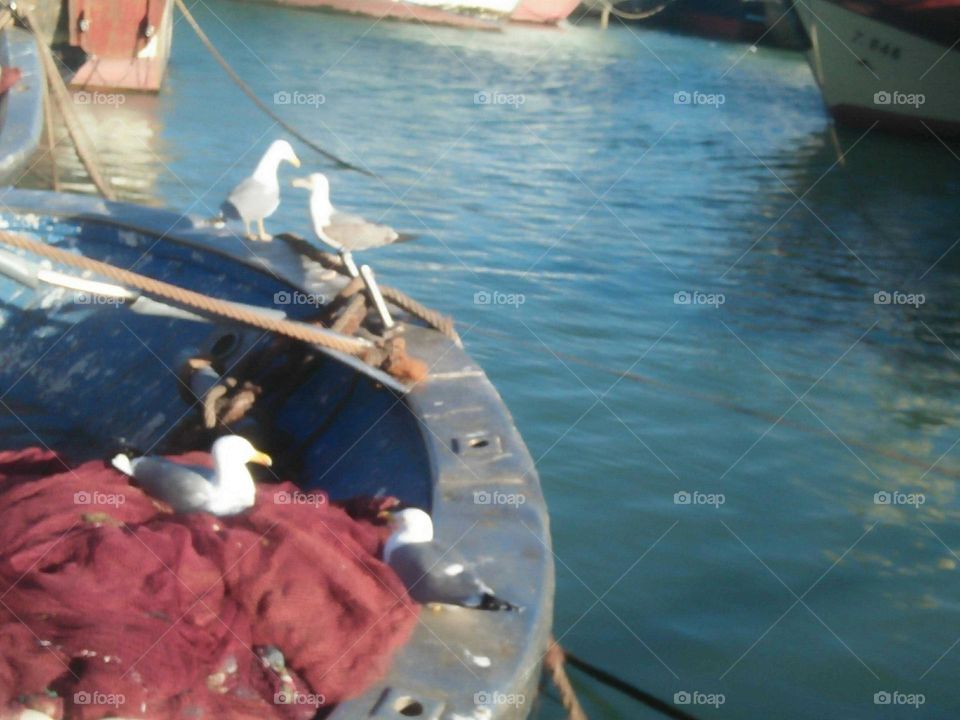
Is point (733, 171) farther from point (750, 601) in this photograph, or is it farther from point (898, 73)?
point (750, 601)

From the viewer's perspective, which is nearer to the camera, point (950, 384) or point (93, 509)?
point (93, 509)

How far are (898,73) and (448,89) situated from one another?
268 inches

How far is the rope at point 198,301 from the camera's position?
3.73m

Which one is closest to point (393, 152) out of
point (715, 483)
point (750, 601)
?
point (715, 483)

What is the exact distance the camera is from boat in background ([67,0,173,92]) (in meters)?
13.2

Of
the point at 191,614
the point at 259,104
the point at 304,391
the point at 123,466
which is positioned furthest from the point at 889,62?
the point at 191,614

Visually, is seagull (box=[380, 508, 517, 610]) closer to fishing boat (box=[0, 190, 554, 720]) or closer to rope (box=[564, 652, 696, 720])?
fishing boat (box=[0, 190, 554, 720])

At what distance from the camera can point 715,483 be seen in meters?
5.95

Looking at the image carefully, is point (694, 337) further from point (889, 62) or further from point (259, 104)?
point (889, 62)

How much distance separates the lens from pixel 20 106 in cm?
817

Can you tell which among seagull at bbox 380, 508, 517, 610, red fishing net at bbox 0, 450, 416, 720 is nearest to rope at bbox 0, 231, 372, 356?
red fishing net at bbox 0, 450, 416, 720

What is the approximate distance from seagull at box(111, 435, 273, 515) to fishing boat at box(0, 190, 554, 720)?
0.52 metres

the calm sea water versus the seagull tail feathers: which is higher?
the seagull tail feathers

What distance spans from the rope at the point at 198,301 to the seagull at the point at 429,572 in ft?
3.76
